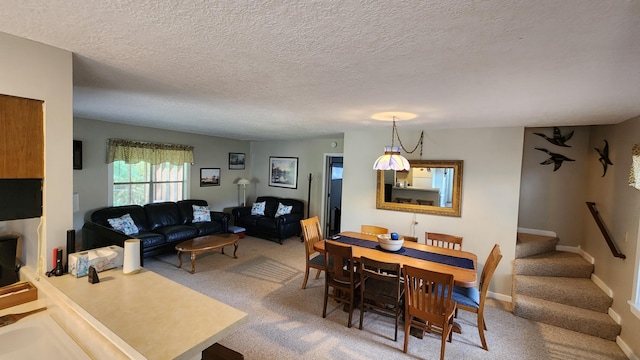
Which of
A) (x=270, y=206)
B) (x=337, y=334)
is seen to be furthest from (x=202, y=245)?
(x=337, y=334)

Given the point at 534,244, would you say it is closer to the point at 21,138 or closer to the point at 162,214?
the point at 21,138

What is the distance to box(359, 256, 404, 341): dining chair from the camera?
2600 millimetres

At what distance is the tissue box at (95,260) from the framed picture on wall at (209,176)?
458 centimetres

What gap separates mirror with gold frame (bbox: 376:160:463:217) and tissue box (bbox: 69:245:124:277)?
3485 mm

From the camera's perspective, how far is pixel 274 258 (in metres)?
4.96

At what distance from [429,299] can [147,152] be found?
5.36m

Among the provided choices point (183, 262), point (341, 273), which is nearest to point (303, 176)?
point (183, 262)

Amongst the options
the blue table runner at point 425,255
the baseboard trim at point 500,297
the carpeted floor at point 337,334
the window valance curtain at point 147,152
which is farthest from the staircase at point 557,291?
the window valance curtain at point 147,152

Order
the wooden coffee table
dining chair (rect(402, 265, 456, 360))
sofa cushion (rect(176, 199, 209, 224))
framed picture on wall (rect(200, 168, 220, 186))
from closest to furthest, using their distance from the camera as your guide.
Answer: dining chair (rect(402, 265, 456, 360))
the wooden coffee table
sofa cushion (rect(176, 199, 209, 224))
framed picture on wall (rect(200, 168, 220, 186))

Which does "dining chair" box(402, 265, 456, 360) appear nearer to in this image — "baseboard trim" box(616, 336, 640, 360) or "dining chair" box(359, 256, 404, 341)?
"dining chair" box(359, 256, 404, 341)

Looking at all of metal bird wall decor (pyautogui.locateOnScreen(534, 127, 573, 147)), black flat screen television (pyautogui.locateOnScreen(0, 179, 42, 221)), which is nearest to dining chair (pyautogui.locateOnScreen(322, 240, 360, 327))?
black flat screen television (pyautogui.locateOnScreen(0, 179, 42, 221))

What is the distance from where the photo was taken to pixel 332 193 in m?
6.62

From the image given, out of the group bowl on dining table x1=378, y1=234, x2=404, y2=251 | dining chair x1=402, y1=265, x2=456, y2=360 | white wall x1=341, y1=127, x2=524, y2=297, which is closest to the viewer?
dining chair x1=402, y1=265, x2=456, y2=360

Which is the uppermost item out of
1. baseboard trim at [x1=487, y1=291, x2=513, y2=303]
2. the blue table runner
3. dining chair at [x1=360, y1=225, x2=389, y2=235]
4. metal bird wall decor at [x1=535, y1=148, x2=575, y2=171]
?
metal bird wall decor at [x1=535, y1=148, x2=575, y2=171]
